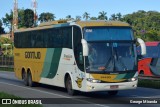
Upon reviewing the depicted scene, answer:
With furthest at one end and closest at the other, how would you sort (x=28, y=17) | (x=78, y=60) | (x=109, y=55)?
(x=28, y=17) → (x=78, y=60) → (x=109, y=55)

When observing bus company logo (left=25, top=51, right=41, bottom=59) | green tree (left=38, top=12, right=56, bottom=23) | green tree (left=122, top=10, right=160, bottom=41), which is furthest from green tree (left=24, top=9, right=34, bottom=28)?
bus company logo (left=25, top=51, right=41, bottom=59)

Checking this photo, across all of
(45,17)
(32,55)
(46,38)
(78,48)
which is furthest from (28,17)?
(78,48)

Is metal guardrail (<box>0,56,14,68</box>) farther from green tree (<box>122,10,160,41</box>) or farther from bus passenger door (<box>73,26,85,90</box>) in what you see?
bus passenger door (<box>73,26,85,90</box>)

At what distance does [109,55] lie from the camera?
58.9ft

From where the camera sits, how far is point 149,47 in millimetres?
34688

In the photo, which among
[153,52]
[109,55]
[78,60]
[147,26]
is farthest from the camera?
[147,26]

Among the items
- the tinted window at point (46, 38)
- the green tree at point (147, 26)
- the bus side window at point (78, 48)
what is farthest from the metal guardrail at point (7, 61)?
the bus side window at point (78, 48)

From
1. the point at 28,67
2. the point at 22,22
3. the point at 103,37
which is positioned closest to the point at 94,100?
the point at 103,37

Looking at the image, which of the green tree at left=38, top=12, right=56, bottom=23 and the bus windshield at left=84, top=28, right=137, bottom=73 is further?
the green tree at left=38, top=12, right=56, bottom=23

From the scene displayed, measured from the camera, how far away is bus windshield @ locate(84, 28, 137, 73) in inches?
704

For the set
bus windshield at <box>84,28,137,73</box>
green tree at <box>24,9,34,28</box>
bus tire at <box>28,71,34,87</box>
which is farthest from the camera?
green tree at <box>24,9,34,28</box>

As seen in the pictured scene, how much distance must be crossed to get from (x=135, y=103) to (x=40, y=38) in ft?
29.5

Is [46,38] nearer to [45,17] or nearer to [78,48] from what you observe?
[78,48]

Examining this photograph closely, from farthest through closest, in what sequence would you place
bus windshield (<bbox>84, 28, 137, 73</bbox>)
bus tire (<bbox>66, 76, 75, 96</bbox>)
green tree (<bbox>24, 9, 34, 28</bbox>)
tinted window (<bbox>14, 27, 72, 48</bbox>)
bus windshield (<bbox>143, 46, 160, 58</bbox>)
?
green tree (<bbox>24, 9, 34, 28</bbox>)
bus windshield (<bbox>143, 46, 160, 58</bbox>)
tinted window (<bbox>14, 27, 72, 48</bbox>)
bus tire (<bbox>66, 76, 75, 96</bbox>)
bus windshield (<bbox>84, 28, 137, 73</bbox>)
